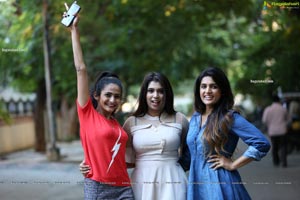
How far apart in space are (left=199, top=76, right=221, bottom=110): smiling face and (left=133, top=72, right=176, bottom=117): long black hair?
248 mm

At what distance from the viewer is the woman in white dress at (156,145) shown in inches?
96.2

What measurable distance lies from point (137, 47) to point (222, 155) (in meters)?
6.09

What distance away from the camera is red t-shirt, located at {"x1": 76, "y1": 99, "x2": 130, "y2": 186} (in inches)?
87.7

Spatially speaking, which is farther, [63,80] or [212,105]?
[63,80]

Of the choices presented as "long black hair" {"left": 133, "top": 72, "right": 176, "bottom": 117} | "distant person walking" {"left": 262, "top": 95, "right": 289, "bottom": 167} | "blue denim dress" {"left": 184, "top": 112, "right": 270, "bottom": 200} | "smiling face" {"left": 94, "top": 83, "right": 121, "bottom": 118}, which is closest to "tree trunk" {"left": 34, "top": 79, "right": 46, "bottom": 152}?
Answer: "distant person walking" {"left": 262, "top": 95, "right": 289, "bottom": 167}

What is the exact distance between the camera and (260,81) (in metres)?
3.39

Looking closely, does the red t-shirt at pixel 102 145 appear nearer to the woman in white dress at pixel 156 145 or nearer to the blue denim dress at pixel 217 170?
the woman in white dress at pixel 156 145

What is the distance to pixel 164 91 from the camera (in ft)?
8.23

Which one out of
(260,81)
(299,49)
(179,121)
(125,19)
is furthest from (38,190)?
(125,19)

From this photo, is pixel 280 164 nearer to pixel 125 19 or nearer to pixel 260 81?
pixel 260 81

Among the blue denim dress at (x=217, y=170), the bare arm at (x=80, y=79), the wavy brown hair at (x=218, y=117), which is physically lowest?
the blue denim dress at (x=217, y=170)

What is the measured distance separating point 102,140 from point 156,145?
0.36 metres

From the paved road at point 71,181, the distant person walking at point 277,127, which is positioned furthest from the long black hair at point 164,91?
the distant person walking at point 277,127

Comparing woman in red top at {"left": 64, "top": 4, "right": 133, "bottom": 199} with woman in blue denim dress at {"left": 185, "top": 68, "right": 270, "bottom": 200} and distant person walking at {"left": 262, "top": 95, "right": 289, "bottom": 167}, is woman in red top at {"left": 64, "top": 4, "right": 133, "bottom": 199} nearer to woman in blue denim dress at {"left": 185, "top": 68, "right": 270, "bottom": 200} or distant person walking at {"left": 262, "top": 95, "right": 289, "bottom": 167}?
woman in blue denim dress at {"left": 185, "top": 68, "right": 270, "bottom": 200}
